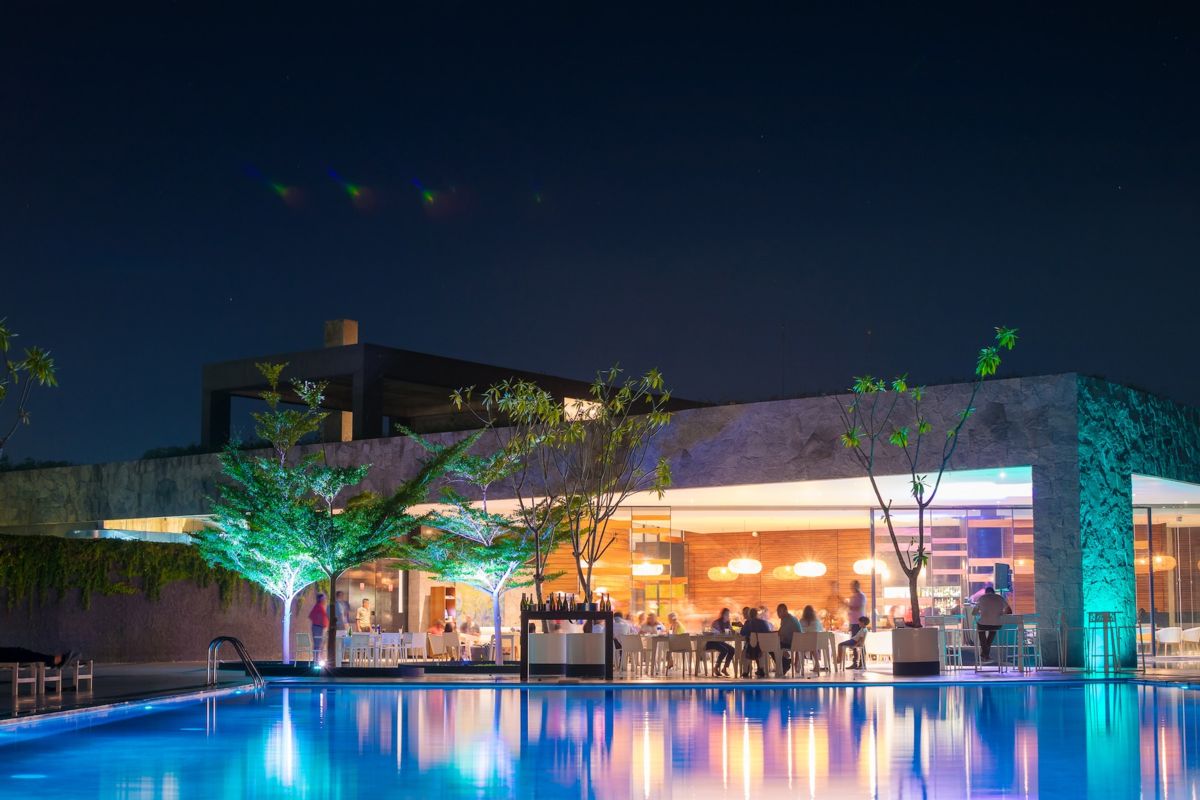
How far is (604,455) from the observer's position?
73.8 ft

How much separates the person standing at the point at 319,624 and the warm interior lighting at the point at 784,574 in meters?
11.0

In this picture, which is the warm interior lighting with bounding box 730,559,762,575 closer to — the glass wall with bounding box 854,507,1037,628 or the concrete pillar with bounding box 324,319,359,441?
the glass wall with bounding box 854,507,1037,628

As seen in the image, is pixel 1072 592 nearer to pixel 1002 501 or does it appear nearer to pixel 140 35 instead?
pixel 1002 501

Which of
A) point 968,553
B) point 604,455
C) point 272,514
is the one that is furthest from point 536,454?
point 968,553

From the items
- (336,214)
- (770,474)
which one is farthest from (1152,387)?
(336,214)

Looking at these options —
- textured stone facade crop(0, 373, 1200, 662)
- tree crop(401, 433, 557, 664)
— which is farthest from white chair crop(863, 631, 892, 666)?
tree crop(401, 433, 557, 664)

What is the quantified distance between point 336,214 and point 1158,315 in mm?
21380

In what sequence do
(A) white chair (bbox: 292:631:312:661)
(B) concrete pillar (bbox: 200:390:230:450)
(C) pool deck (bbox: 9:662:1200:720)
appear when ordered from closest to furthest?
(C) pool deck (bbox: 9:662:1200:720) < (A) white chair (bbox: 292:631:312:661) < (B) concrete pillar (bbox: 200:390:230:450)

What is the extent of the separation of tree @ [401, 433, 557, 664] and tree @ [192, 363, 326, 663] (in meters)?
2.05

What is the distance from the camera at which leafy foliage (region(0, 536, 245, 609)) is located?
74.3 feet

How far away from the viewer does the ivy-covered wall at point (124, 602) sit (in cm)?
2284

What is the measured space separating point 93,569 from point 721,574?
44.1ft

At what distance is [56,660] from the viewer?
52.2 ft

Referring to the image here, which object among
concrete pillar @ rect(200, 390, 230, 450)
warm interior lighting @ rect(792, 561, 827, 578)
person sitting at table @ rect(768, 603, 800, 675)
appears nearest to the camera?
person sitting at table @ rect(768, 603, 800, 675)
